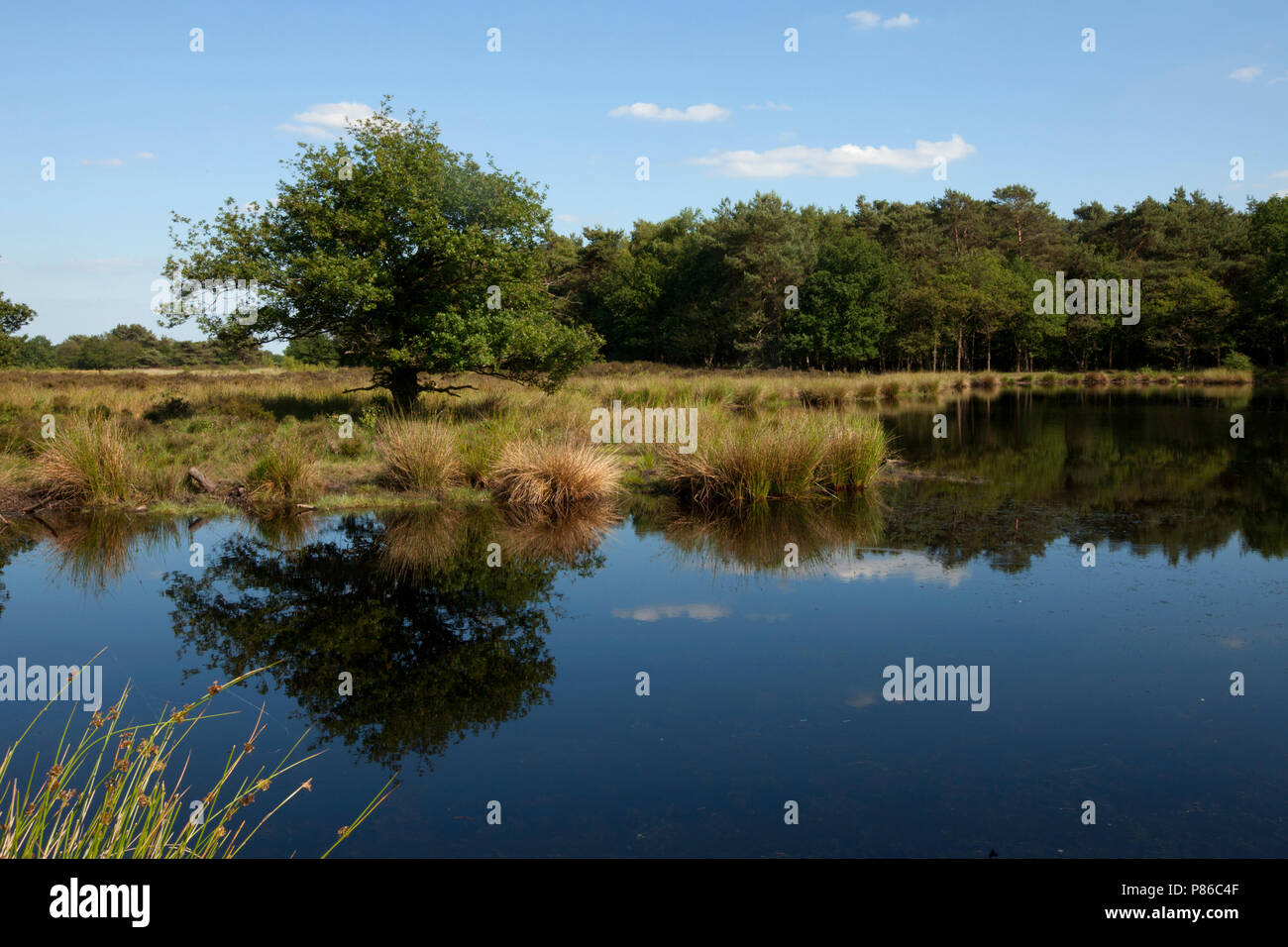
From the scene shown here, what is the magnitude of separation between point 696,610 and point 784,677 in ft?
6.37

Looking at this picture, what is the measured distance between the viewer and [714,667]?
A: 6.75 metres

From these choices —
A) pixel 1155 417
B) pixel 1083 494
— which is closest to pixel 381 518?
pixel 1083 494

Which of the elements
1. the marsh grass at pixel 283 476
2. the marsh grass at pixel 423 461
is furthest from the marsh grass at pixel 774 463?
the marsh grass at pixel 283 476

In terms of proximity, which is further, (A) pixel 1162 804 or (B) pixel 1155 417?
(B) pixel 1155 417

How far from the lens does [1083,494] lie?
14742 millimetres

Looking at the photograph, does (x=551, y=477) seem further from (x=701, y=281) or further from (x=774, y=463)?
(x=701, y=281)

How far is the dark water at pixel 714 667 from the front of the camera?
4473 millimetres

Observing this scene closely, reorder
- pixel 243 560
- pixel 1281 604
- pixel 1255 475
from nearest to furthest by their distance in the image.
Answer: pixel 1281 604, pixel 243 560, pixel 1255 475

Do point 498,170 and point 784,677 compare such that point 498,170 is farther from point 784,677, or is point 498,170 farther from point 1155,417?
point 1155,417

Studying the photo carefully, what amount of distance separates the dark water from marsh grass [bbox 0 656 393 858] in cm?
15

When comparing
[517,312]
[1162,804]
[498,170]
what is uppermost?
[498,170]
